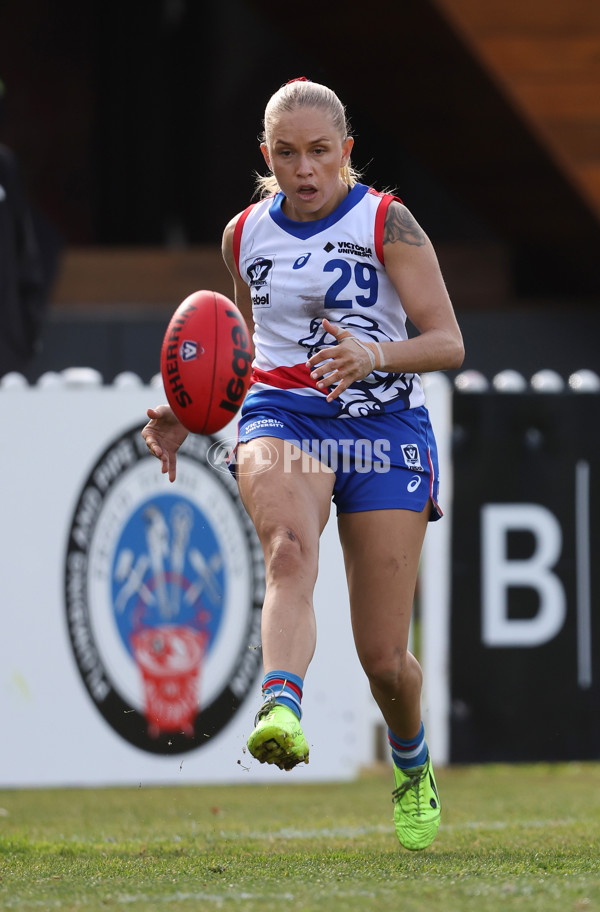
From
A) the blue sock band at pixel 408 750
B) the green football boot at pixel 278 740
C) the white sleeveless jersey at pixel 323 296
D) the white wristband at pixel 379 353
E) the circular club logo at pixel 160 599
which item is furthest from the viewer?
the circular club logo at pixel 160 599

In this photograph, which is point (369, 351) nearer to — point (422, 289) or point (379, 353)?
point (379, 353)

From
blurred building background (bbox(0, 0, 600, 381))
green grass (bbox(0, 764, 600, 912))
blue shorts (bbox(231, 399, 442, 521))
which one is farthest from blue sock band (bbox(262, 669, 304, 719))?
blurred building background (bbox(0, 0, 600, 381))

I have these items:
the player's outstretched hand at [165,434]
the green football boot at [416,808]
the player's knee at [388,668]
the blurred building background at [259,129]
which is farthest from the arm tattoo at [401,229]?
the blurred building background at [259,129]

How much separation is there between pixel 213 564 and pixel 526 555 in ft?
4.81

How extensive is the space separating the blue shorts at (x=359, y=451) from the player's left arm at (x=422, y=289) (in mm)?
246

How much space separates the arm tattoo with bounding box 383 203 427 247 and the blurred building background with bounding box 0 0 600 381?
86.6 inches

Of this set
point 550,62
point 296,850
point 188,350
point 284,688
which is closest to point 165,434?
point 188,350

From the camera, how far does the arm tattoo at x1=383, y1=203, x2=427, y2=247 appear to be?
3.72 m

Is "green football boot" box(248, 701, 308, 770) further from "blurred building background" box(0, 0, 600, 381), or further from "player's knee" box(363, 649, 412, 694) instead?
"blurred building background" box(0, 0, 600, 381)

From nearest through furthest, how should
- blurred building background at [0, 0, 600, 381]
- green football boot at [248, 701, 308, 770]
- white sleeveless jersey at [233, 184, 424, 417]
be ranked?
green football boot at [248, 701, 308, 770]
white sleeveless jersey at [233, 184, 424, 417]
blurred building background at [0, 0, 600, 381]

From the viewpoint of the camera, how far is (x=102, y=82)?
48.1 ft

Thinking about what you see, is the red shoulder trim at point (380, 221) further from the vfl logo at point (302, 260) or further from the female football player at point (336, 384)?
the vfl logo at point (302, 260)

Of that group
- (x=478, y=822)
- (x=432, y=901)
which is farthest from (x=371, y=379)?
(x=478, y=822)

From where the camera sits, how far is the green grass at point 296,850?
2.93m
